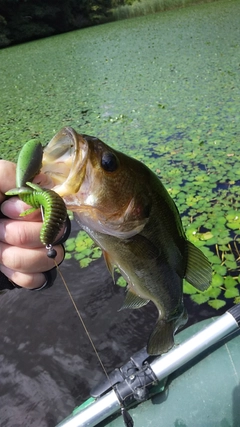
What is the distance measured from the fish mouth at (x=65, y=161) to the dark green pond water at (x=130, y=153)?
191 cm

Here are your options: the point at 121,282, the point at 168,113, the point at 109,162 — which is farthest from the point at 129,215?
the point at 168,113

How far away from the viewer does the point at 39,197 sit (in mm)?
797

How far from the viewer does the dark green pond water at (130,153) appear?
2.51 meters

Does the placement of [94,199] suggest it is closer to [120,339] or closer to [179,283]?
[179,283]

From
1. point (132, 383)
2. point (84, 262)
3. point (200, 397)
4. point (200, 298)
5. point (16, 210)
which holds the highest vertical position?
point (16, 210)

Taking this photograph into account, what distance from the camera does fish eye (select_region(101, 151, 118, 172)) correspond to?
97 cm

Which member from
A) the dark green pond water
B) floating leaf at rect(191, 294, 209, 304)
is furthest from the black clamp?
floating leaf at rect(191, 294, 209, 304)

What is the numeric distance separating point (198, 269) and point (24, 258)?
22.7 inches

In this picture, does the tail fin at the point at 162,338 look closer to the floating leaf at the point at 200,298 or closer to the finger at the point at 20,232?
the finger at the point at 20,232

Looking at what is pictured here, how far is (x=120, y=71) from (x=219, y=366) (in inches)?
377

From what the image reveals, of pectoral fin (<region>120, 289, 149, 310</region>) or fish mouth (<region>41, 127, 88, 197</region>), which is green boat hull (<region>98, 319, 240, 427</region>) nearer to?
pectoral fin (<region>120, 289, 149, 310</region>)

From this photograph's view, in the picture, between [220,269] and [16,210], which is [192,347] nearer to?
[16,210]

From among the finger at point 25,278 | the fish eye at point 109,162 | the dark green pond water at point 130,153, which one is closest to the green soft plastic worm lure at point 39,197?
the fish eye at point 109,162

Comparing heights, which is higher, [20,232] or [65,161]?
[65,161]
